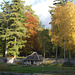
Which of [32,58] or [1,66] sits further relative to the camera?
[32,58]

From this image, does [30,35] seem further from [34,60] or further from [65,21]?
[65,21]

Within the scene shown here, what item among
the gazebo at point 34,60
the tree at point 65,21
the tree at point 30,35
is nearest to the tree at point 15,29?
the tree at point 30,35

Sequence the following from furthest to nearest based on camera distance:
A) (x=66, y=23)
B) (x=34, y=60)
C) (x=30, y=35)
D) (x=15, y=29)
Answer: (x=30, y=35), (x=15, y=29), (x=34, y=60), (x=66, y=23)

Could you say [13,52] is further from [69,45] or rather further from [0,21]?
[69,45]

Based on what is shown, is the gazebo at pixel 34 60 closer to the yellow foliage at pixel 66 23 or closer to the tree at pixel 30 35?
the yellow foliage at pixel 66 23

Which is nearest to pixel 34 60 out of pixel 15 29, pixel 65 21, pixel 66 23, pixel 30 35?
pixel 66 23

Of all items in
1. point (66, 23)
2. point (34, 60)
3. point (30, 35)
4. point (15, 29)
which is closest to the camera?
point (66, 23)

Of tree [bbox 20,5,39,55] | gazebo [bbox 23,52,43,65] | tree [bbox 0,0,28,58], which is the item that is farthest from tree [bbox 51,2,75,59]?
tree [bbox 20,5,39,55]

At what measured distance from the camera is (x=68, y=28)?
111 ft

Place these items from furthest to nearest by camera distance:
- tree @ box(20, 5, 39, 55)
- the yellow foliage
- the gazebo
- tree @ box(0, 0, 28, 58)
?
tree @ box(20, 5, 39, 55), tree @ box(0, 0, 28, 58), the gazebo, the yellow foliage

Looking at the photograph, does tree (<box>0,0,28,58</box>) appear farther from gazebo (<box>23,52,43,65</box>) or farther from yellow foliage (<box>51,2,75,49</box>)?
yellow foliage (<box>51,2,75,49</box>)

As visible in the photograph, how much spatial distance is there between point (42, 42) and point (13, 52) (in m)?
9.68

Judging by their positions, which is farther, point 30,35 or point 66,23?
point 30,35

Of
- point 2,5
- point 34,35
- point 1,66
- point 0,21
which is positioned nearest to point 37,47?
point 34,35
